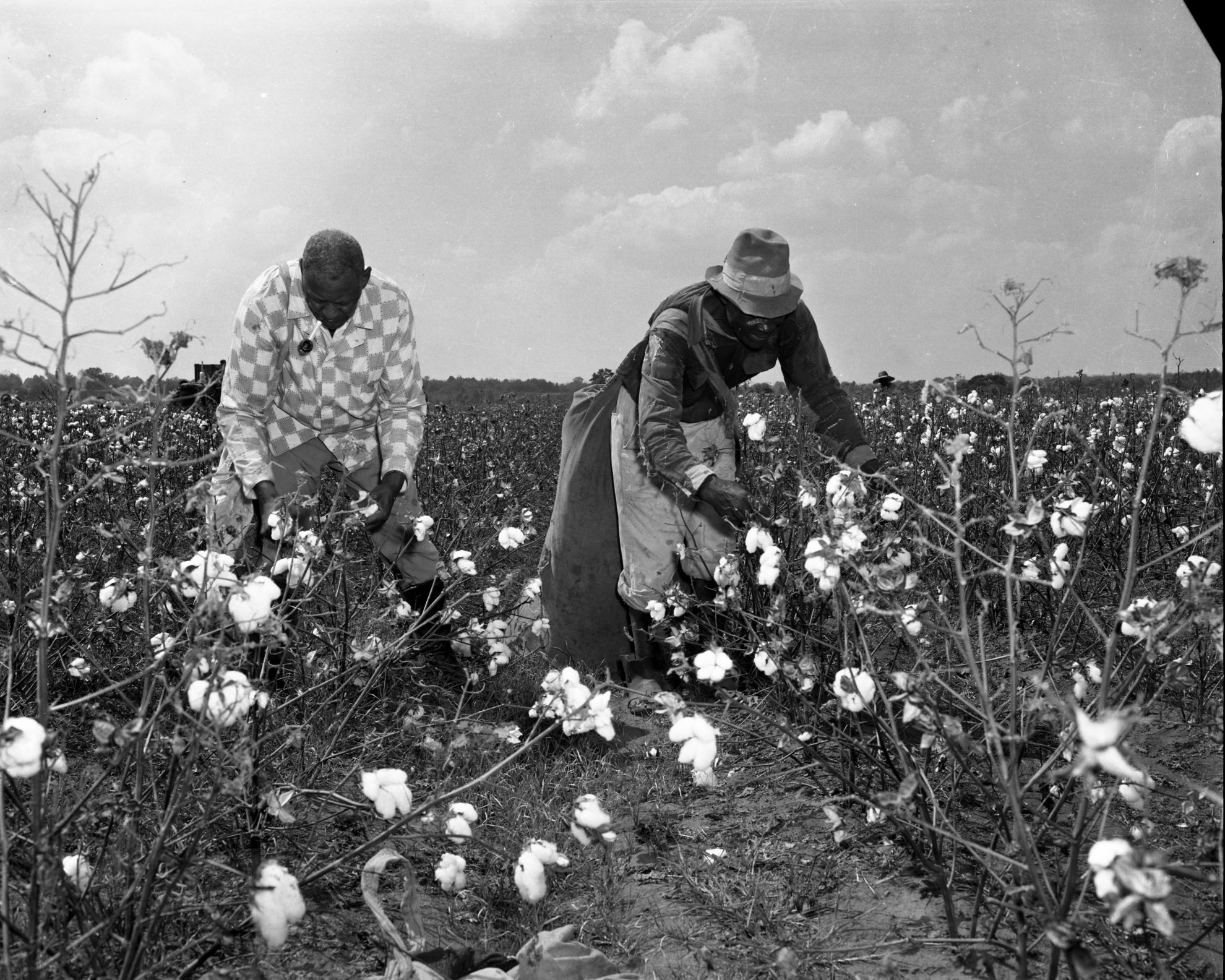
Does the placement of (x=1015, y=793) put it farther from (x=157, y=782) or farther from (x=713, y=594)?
(x=713, y=594)

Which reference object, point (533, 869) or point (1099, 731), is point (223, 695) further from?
point (1099, 731)

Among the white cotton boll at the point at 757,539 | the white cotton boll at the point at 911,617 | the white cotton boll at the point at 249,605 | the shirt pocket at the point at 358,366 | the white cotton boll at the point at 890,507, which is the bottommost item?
the white cotton boll at the point at 911,617

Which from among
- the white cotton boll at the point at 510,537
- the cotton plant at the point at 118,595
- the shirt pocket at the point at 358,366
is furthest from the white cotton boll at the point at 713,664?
the shirt pocket at the point at 358,366

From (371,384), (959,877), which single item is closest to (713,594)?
(371,384)

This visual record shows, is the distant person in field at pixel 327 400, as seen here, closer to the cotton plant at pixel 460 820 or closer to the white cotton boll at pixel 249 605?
the cotton plant at pixel 460 820

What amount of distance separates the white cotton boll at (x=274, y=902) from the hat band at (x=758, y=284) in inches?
93.9

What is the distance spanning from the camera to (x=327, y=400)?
140 inches

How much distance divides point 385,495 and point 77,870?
75.5 inches

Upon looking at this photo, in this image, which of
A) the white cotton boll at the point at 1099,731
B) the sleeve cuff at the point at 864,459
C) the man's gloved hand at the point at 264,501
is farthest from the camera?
the sleeve cuff at the point at 864,459

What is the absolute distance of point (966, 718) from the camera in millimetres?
2904

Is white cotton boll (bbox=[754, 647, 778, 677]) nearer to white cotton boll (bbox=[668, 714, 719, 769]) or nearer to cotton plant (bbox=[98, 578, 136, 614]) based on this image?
white cotton boll (bbox=[668, 714, 719, 769])

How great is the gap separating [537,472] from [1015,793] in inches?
241

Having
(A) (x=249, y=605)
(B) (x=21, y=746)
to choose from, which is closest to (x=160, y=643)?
(A) (x=249, y=605)

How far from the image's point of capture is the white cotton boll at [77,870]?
5.46ft
